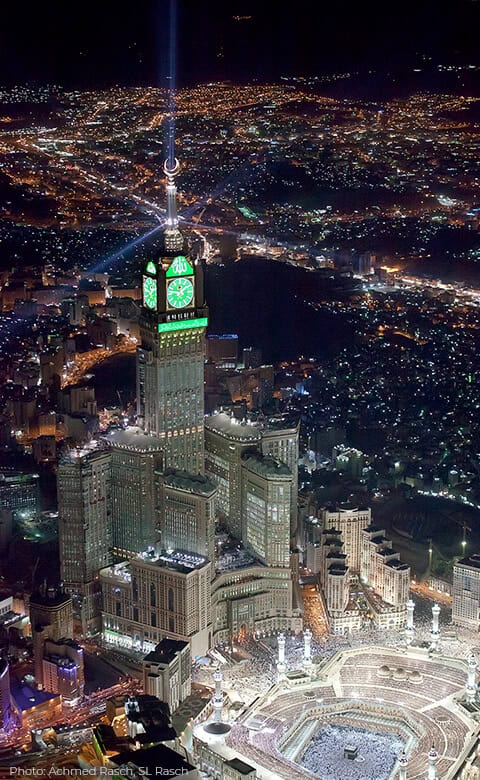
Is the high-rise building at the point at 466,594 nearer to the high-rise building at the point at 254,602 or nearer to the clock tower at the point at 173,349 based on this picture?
the high-rise building at the point at 254,602

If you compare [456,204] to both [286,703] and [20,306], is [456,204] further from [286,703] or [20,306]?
[286,703]

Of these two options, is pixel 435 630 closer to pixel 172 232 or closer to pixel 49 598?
pixel 49 598

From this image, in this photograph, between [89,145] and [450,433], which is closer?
[450,433]

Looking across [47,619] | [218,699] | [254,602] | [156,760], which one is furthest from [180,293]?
[156,760]

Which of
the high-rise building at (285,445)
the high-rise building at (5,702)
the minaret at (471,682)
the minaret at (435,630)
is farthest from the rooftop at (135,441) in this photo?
the minaret at (471,682)

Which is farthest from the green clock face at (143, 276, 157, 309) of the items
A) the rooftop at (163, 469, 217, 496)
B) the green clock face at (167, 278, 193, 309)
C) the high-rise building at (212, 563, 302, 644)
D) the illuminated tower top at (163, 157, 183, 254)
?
the high-rise building at (212, 563, 302, 644)

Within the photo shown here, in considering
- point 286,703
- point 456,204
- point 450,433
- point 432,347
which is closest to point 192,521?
point 286,703
